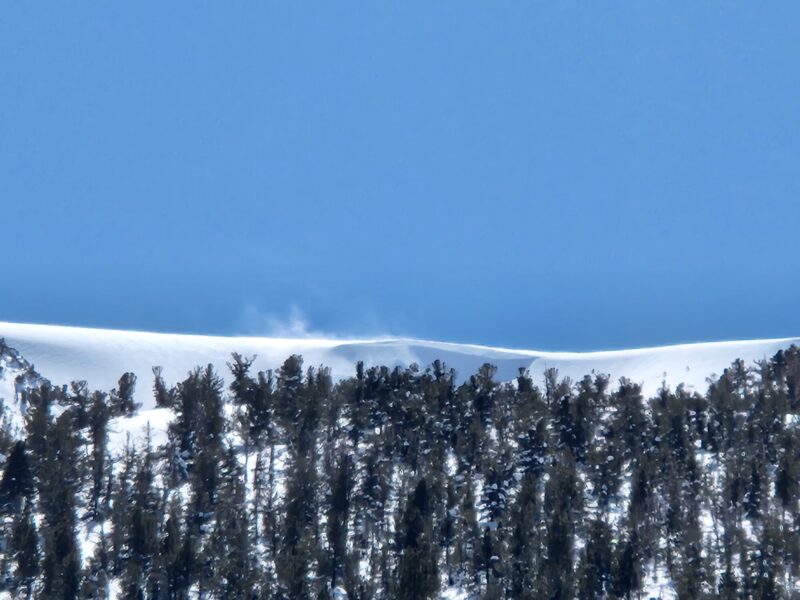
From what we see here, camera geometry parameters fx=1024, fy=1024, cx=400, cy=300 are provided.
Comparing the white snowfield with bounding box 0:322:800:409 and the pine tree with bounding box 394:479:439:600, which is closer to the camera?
the pine tree with bounding box 394:479:439:600

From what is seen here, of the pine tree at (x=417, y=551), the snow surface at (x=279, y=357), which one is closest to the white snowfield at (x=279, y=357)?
the snow surface at (x=279, y=357)

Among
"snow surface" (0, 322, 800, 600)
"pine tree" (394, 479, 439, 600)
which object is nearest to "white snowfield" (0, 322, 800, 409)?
"snow surface" (0, 322, 800, 600)

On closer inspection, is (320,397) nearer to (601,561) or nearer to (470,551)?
(470,551)

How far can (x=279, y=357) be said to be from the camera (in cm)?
18825

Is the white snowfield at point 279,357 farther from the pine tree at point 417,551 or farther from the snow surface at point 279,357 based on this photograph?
the pine tree at point 417,551

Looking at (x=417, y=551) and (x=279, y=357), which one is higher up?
(x=279, y=357)

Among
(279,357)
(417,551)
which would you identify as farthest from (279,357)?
(417,551)

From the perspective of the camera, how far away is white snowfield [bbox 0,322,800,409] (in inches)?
6213

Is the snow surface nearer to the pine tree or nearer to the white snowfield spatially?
the white snowfield

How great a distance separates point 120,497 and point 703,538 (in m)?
34.1

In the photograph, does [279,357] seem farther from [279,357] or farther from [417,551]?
[417,551]

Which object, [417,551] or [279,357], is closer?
[417,551]

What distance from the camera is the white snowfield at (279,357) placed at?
157812 mm

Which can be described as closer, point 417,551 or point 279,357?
point 417,551
